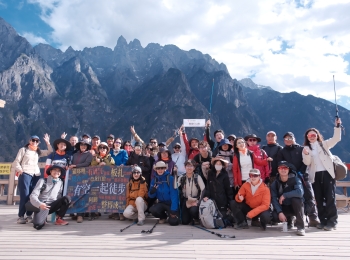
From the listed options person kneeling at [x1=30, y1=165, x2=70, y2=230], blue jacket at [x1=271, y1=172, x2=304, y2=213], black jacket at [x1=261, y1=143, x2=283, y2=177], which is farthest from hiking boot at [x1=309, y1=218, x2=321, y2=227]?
person kneeling at [x1=30, y1=165, x2=70, y2=230]

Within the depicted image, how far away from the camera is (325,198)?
20.9 feet

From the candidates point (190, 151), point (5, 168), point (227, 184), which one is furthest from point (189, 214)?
point (5, 168)

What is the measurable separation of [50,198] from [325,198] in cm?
646

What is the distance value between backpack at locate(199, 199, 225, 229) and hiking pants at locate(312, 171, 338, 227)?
2.35 metres

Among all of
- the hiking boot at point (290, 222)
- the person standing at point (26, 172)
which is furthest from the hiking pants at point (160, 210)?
the person standing at point (26, 172)

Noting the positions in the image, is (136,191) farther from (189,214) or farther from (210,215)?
(210,215)

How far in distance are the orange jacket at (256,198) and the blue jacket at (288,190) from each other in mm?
214

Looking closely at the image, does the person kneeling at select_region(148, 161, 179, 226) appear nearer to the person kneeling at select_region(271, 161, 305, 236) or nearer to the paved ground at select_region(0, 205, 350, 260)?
Answer: the paved ground at select_region(0, 205, 350, 260)

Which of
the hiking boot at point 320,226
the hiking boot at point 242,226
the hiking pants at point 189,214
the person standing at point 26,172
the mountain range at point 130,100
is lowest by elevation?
the hiking boot at point 320,226

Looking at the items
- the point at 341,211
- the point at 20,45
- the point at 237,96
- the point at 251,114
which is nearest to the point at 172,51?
the point at 237,96

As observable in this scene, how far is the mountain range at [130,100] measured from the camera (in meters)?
103

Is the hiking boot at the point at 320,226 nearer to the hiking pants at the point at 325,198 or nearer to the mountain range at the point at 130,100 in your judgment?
the hiking pants at the point at 325,198

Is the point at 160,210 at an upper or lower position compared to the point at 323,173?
lower

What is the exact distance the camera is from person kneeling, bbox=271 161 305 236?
19.5 feet
